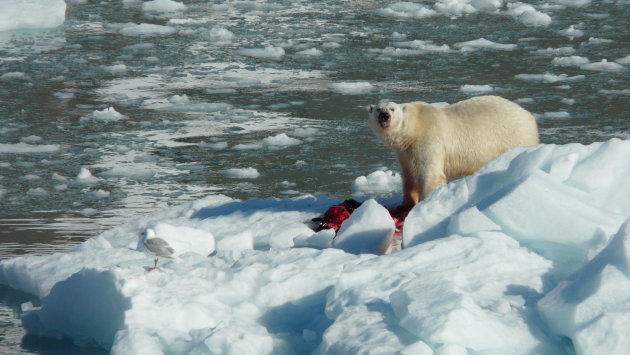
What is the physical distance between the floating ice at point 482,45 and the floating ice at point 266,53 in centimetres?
159

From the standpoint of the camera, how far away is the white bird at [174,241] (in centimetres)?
442

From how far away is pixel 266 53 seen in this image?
10531mm

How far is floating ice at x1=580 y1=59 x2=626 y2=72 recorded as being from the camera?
31.4 ft

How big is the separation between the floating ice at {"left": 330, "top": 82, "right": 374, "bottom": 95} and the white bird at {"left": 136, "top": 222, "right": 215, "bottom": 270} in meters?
4.22

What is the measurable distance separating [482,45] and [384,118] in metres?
5.49

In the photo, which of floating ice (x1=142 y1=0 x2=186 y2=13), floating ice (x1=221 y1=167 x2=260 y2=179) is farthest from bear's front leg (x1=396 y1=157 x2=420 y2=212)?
floating ice (x1=142 y1=0 x2=186 y2=13)

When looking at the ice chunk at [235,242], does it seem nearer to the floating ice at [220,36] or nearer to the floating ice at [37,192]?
the floating ice at [37,192]

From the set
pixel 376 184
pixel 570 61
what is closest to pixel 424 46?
pixel 570 61

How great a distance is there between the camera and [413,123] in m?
5.45

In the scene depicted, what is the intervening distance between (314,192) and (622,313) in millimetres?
3400

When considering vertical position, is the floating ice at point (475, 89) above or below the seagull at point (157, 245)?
below

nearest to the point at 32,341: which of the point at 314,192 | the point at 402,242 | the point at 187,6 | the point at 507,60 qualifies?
the point at 402,242

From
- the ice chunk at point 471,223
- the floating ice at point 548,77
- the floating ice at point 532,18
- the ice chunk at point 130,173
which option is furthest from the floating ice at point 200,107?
the ice chunk at point 471,223

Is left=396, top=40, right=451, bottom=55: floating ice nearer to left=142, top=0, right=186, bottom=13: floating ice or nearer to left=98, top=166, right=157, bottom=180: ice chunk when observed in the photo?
left=142, top=0, right=186, bottom=13: floating ice
